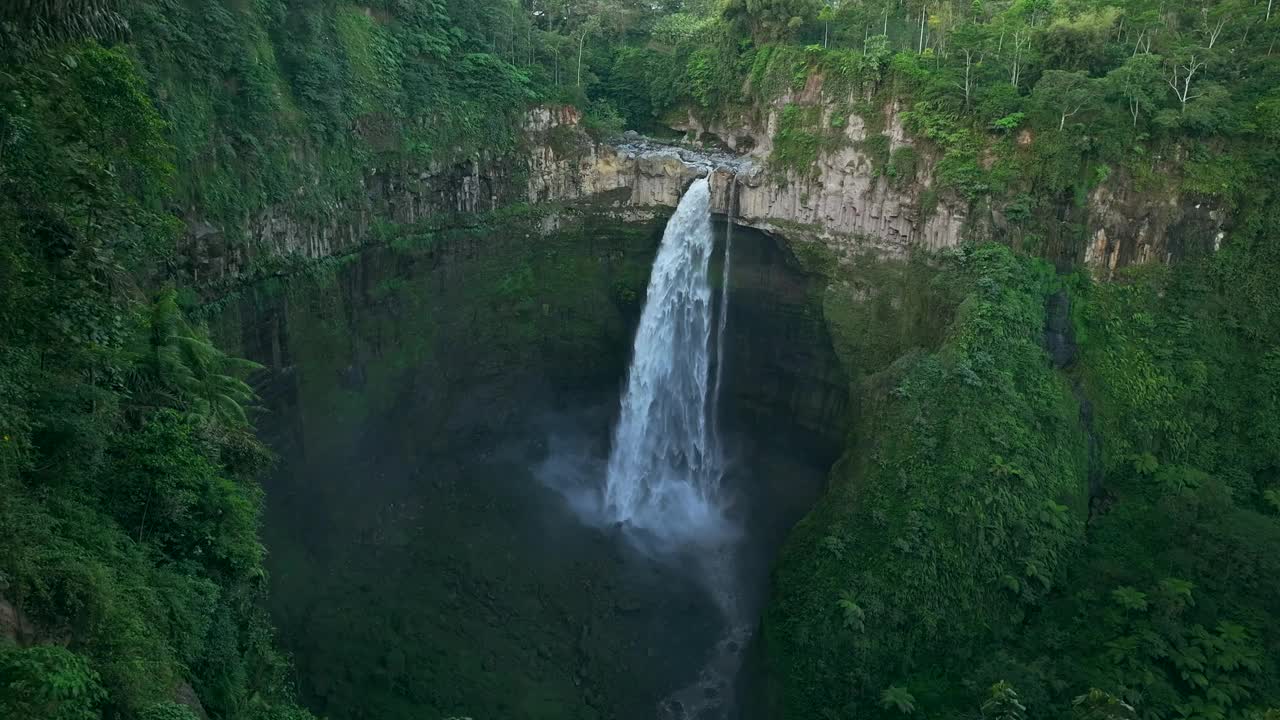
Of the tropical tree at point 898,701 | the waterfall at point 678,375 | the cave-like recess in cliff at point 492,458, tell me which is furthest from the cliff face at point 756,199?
the tropical tree at point 898,701

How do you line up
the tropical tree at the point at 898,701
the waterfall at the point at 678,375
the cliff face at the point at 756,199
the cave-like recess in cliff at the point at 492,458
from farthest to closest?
1. the waterfall at the point at 678,375
2. the cliff face at the point at 756,199
3. the cave-like recess in cliff at the point at 492,458
4. the tropical tree at the point at 898,701

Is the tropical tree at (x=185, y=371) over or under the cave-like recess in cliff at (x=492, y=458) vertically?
over

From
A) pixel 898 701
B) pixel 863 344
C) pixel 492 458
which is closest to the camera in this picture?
pixel 898 701

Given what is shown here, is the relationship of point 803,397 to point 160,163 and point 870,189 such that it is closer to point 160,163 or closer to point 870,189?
point 870,189

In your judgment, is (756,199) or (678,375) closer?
(756,199)

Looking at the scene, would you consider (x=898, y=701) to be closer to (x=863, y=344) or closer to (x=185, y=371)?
(x=863, y=344)

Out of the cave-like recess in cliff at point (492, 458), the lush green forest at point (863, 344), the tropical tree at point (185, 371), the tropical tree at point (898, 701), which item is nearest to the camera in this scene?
the lush green forest at point (863, 344)

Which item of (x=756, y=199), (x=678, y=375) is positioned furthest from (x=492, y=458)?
(x=756, y=199)

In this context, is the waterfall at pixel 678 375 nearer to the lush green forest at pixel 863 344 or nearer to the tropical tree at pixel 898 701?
the lush green forest at pixel 863 344
